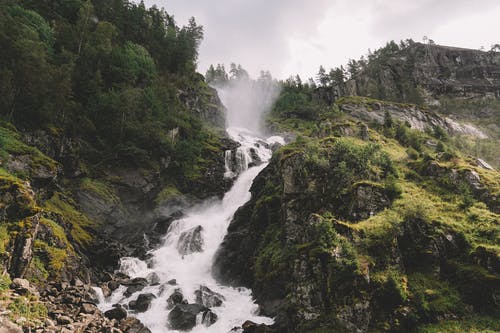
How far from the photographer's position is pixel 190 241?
132 feet

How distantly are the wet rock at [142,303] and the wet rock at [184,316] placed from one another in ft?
7.20

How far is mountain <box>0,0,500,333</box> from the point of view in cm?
2108

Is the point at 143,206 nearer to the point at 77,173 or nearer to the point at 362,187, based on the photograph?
the point at 77,173

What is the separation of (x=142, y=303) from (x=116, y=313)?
10.1 ft

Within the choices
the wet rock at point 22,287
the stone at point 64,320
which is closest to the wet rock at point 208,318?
the stone at point 64,320

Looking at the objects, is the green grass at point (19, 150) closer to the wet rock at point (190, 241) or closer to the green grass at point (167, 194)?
the wet rock at point (190, 241)

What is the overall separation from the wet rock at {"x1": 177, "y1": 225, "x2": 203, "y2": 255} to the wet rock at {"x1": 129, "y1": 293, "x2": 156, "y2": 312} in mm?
10687

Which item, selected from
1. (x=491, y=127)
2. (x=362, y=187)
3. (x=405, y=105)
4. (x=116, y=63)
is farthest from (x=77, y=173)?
(x=491, y=127)

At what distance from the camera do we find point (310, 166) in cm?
3247

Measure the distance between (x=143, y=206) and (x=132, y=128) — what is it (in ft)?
35.8

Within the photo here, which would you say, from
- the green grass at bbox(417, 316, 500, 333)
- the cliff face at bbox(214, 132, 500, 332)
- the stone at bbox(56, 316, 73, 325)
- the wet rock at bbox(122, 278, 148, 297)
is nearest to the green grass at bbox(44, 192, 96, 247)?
the wet rock at bbox(122, 278, 148, 297)

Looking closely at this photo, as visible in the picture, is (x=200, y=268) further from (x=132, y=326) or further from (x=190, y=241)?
(x=132, y=326)

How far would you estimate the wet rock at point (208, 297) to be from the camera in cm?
2959

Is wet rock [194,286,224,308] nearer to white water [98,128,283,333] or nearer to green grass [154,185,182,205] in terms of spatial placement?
white water [98,128,283,333]
